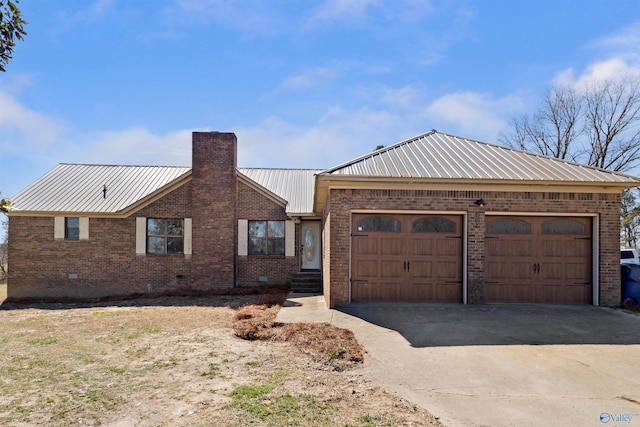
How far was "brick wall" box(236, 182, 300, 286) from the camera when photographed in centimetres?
1606

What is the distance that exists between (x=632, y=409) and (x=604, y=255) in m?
6.72

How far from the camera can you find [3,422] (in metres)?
4.18

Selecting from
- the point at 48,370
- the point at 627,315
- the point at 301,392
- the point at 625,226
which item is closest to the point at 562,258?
the point at 627,315

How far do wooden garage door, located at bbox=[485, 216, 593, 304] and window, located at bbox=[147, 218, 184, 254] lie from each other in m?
11.5

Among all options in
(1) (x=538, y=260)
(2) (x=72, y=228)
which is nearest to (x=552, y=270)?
(1) (x=538, y=260)

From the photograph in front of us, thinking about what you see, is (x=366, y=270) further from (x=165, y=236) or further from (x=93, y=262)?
(x=93, y=262)

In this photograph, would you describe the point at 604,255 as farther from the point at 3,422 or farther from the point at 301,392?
the point at 3,422

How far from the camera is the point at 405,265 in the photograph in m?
9.90

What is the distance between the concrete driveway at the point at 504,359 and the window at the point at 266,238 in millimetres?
6570

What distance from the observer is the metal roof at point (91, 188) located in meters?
15.9

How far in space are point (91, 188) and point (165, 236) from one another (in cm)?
459

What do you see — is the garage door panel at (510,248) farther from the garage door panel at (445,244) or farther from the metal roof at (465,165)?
the metal roof at (465,165)

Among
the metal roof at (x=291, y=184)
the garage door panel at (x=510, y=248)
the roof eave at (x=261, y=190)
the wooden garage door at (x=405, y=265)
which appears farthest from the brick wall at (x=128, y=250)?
the garage door panel at (x=510, y=248)

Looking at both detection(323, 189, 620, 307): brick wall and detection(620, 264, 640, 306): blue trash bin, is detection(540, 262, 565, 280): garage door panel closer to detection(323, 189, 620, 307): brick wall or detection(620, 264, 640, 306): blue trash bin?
detection(323, 189, 620, 307): brick wall
